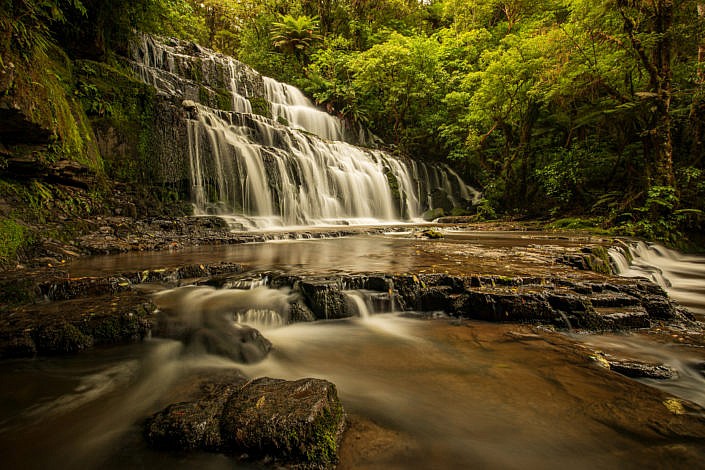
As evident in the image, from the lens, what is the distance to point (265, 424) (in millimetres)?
1356

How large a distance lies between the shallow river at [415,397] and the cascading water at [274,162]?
24.0 ft

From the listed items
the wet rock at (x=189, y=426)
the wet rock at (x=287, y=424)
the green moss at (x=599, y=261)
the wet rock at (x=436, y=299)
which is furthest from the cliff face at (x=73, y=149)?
the green moss at (x=599, y=261)

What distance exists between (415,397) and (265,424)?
91 cm

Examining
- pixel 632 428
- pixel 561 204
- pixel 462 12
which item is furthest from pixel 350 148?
pixel 632 428

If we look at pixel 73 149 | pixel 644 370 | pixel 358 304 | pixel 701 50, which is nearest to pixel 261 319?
pixel 358 304

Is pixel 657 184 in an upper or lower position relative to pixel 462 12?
lower

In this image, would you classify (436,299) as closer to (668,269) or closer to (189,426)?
(189,426)

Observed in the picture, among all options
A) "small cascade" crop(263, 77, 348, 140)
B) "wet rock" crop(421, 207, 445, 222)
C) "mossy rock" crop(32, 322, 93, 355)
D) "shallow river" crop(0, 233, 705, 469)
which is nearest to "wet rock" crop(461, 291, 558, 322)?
"shallow river" crop(0, 233, 705, 469)

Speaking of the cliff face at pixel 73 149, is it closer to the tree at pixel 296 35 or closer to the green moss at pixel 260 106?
the green moss at pixel 260 106

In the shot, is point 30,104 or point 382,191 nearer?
point 30,104

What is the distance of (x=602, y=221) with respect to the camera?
348 inches

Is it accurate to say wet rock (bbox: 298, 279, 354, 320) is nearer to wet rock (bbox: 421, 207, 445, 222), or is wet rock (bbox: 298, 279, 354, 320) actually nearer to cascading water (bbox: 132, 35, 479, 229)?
cascading water (bbox: 132, 35, 479, 229)

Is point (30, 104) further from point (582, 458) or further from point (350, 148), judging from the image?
point (350, 148)

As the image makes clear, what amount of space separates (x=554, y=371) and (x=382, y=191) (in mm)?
13165
